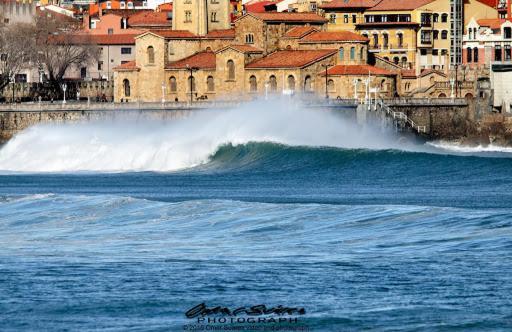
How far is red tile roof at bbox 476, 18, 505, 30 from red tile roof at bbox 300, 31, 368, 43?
14068 millimetres

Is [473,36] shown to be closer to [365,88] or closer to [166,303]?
[365,88]

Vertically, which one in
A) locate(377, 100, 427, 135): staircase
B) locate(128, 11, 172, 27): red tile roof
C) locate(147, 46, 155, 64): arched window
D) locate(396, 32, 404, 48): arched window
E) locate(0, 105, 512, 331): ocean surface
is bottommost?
locate(0, 105, 512, 331): ocean surface

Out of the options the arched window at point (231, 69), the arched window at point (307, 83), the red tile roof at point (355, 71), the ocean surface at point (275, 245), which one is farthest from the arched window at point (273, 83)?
the ocean surface at point (275, 245)

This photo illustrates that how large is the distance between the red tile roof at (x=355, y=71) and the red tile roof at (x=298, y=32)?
5.32m

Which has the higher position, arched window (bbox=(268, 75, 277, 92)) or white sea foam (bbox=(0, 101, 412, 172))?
arched window (bbox=(268, 75, 277, 92))

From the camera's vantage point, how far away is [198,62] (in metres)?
114

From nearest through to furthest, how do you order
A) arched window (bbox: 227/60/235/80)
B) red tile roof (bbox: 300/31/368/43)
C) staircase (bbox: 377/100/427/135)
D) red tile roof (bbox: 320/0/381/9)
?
staircase (bbox: 377/100/427/135), red tile roof (bbox: 300/31/368/43), arched window (bbox: 227/60/235/80), red tile roof (bbox: 320/0/381/9)

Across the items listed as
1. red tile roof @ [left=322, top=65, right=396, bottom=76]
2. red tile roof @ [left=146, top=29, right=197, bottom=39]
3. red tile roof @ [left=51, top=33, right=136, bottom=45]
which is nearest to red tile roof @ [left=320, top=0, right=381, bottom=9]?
red tile roof @ [left=146, top=29, right=197, bottom=39]

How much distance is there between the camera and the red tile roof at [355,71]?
10725cm

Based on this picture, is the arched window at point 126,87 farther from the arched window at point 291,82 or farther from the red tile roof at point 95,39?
the red tile roof at point 95,39

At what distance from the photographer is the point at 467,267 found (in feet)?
123

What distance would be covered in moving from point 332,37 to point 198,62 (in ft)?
30.6

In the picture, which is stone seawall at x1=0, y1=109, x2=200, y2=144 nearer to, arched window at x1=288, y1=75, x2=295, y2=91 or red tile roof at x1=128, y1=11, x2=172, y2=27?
arched window at x1=288, y1=75, x2=295, y2=91

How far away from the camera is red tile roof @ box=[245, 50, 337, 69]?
10821cm
